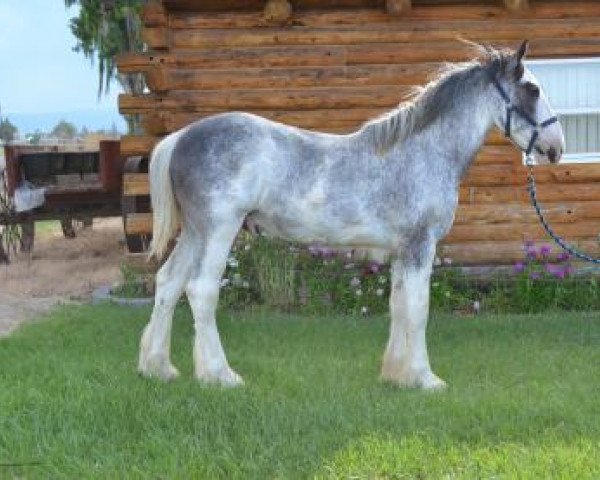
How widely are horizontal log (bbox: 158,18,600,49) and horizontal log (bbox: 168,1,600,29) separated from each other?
0.19 feet

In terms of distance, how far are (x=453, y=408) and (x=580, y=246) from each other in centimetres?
503

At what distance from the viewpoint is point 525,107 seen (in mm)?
5762

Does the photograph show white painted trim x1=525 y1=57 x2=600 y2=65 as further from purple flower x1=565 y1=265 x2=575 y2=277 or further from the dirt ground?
the dirt ground

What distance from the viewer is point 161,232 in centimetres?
573

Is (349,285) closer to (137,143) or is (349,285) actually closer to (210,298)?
(137,143)

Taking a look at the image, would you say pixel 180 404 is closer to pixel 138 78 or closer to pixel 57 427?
pixel 57 427

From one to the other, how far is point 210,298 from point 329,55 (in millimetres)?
4453

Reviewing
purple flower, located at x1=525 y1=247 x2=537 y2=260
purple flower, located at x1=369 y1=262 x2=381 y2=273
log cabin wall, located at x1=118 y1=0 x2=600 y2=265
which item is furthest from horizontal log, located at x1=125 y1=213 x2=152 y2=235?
purple flower, located at x1=525 y1=247 x2=537 y2=260

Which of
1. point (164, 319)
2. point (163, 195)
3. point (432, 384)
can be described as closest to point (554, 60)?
point (432, 384)

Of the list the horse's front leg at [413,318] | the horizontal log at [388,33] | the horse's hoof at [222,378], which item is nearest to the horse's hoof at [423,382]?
the horse's front leg at [413,318]

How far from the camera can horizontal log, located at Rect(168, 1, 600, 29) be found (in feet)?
30.1

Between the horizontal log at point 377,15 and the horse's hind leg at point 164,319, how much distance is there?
4027 millimetres

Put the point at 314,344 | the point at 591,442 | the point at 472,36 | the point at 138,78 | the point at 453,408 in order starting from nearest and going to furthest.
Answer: the point at 591,442 → the point at 453,408 → the point at 314,344 → the point at 472,36 → the point at 138,78

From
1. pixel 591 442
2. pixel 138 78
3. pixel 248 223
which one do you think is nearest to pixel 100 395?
pixel 248 223
